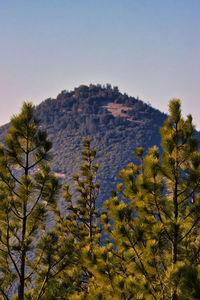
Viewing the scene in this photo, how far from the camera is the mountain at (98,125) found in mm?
164750

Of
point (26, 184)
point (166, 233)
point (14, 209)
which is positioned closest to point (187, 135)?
point (166, 233)

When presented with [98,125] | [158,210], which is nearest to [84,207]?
[158,210]

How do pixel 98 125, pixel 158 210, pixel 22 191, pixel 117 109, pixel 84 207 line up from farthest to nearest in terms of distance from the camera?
pixel 117 109, pixel 98 125, pixel 84 207, pixel 22 191, pixel 158 210

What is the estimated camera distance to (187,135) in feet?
16.6

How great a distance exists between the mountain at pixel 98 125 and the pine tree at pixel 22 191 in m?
150

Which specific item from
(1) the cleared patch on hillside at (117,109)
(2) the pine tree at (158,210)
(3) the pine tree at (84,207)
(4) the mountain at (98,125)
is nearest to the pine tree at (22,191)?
(2) the pine tree at (158,210)

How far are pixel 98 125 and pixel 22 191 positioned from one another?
181975 mm

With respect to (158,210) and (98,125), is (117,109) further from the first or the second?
(158,210)

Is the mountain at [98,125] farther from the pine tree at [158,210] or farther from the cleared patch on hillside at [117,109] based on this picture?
the pine tree at [158,210]

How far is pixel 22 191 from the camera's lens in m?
5.78

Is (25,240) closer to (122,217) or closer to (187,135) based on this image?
(122,217)

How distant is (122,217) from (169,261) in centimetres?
98

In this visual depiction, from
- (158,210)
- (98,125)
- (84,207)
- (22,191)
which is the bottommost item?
(158,210)

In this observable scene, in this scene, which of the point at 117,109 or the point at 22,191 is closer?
the point at 22,191
